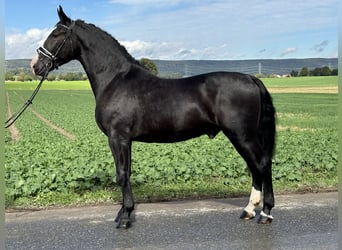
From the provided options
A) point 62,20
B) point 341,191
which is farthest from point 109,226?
point 341,191

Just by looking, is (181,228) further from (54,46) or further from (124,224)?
(54,46)

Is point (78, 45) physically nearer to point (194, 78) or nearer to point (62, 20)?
point (62, 20)

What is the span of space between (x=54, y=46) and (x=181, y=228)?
111 inches

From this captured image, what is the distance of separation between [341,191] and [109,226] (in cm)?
317

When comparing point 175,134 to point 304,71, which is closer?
point 175,134

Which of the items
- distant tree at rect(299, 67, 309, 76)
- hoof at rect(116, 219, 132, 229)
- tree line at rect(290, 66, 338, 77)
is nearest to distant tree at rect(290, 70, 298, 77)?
Result: tree line at rect(290, 66, 338, 77)

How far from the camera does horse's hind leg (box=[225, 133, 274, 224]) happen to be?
5473mm

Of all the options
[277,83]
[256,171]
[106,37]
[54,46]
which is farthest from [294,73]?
[54,46]

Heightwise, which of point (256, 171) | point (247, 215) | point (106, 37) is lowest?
point (247, 215)

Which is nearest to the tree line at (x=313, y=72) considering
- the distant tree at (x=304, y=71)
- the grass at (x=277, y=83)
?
the distant tree at (x=304, y=71)

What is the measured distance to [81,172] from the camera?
803 cm

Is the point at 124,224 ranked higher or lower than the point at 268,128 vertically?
lower

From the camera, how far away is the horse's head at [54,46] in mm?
5715

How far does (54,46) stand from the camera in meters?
5.71
